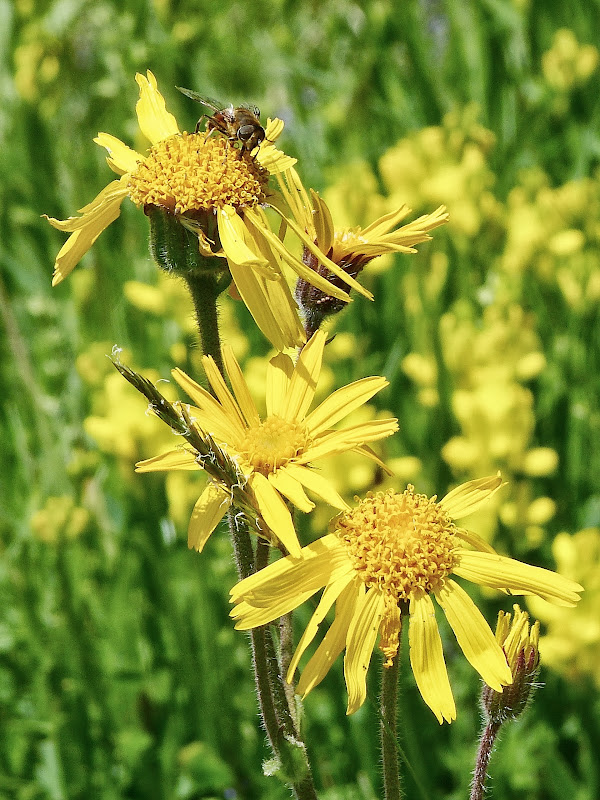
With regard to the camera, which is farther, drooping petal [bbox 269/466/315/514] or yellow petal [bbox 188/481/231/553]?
yellow petal [bbox 188/481/231/553]

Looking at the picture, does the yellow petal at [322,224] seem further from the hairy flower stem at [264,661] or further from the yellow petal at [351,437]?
the yellow petal at [351,437]

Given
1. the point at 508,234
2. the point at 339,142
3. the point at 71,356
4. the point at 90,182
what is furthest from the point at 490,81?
the point at 71,356

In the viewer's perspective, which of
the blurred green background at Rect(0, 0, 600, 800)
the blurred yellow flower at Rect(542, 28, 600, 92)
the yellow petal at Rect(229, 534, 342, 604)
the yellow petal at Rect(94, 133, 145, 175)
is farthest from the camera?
the blurred yellow flower at Rect(542, 28, 600, 92)

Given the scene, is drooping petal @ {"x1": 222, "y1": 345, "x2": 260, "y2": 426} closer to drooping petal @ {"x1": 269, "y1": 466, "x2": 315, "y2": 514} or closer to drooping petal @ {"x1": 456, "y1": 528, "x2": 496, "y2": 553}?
drooping petal @ {"x1": 269, "y1": 466, "x2": 315, "y2": 514}

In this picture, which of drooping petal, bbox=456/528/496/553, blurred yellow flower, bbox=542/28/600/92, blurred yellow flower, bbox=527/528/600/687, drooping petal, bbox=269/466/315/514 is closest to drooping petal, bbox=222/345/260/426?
drooping petal, bbox=269/466/315/514

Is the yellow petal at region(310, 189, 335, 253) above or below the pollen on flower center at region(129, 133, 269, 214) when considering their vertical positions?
below

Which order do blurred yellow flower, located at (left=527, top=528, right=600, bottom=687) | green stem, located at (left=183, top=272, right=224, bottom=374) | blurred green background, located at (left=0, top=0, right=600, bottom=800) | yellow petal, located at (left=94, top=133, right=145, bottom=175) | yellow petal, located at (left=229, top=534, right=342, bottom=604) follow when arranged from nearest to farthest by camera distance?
yellow petal, located at (left=229, top=534, right=342, bottom=604) < green stem, located at (left=183, top=272, right=224, bottom=374) < yellow petal, located at (left=94, top=133, right=145, bottom=175) < blurred yellow flower, located at (left=527, top=528, right=600, bottom=687) < blurred green background, located at (left=0, top=0, right=600, bottom=800)

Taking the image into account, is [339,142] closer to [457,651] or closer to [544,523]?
[544,523]

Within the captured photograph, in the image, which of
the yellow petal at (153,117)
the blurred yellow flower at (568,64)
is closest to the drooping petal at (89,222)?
the yellow petal at (153,117)
